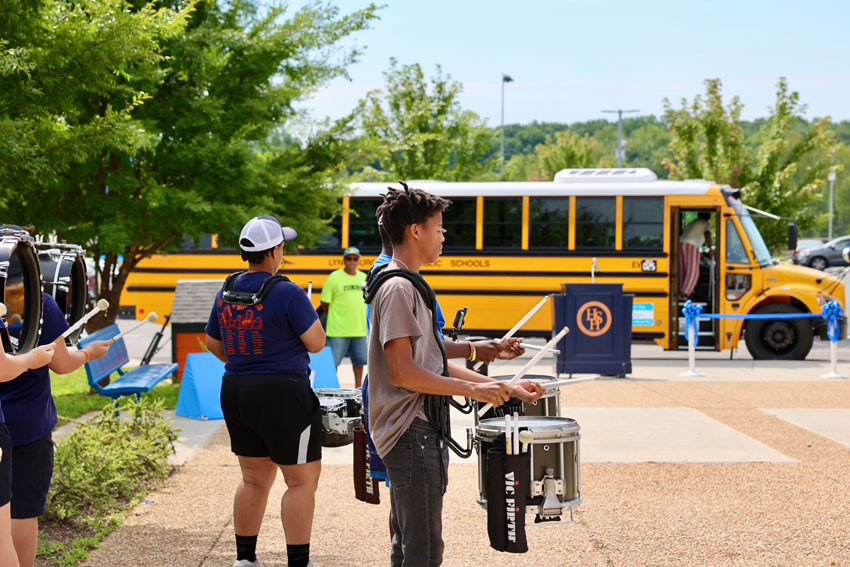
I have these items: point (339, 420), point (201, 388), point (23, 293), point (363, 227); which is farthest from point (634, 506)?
point (363, 227)

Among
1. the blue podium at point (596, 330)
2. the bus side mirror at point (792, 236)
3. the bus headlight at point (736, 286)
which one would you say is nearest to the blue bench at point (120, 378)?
the blue podium at point (596, 330)

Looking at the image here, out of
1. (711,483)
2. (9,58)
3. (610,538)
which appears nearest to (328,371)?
(711,483)

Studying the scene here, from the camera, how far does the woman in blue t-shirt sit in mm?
4676

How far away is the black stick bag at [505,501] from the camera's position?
3635mm

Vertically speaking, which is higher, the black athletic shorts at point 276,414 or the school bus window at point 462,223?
the school bus window at point 462,223

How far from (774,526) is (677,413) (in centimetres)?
475

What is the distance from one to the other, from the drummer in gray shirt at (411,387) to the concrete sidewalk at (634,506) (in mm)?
1449

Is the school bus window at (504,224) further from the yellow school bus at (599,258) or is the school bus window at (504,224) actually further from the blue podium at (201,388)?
the blue podium at (201,388)

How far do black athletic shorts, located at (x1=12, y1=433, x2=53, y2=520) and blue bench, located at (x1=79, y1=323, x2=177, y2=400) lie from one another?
390 cm

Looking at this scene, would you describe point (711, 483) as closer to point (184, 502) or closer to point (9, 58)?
point (184, 502)

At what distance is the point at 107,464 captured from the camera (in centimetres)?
653

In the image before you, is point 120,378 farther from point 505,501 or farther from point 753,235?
point 753,235

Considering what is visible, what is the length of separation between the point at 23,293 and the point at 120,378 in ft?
19.3

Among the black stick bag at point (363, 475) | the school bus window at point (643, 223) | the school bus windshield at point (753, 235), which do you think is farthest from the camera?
the school bus window at point (643, 223)
